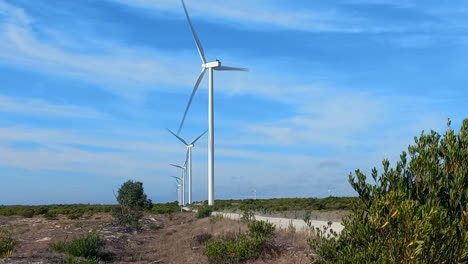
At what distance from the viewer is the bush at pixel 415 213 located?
8141mm

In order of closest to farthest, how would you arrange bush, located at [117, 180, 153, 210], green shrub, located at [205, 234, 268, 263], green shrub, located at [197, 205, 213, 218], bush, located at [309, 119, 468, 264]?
bush, located at [309, 119, 468, 264]
green shrub, located at [205, 234, 268, 263]
green shrub, located at [197, 205, 213, 218]
bush, located at [117, 180, 153, 210]

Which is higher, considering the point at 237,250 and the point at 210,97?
the point at 210,97

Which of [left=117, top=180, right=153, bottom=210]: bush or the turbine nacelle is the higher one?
the turbine nacelle

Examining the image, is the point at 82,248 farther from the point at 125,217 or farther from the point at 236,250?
the point at 125,217

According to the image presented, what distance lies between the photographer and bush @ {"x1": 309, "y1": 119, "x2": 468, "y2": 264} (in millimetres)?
8141

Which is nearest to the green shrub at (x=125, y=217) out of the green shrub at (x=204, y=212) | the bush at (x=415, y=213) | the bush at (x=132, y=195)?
the green shrub at (x=204, y=212)

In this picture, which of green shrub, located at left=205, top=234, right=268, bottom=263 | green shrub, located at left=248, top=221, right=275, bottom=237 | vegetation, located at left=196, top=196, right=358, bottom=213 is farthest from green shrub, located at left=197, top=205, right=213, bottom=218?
green shrub, located at left=205, top=234, right=268, bottom=263

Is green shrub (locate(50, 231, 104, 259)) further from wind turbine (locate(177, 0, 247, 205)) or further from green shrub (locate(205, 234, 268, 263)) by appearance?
wind turbine (locate(177, 0, 247, 205))

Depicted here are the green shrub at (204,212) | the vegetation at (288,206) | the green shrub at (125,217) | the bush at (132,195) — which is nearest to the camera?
the green shrub at (125,217)

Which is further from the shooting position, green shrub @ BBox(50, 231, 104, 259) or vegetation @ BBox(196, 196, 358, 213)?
vegetation @ BBox(196, 196, 358, 213)

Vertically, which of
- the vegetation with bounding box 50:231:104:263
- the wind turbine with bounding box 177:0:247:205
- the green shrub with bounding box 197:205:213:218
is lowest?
the vegetation with bounding box 50:231:104:263

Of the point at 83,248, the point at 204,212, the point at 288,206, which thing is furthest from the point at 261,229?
the point at 288,206

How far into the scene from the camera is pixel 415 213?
820 centimetres

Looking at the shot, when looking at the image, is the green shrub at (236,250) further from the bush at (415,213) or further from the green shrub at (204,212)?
the green shrub at (204,212)
